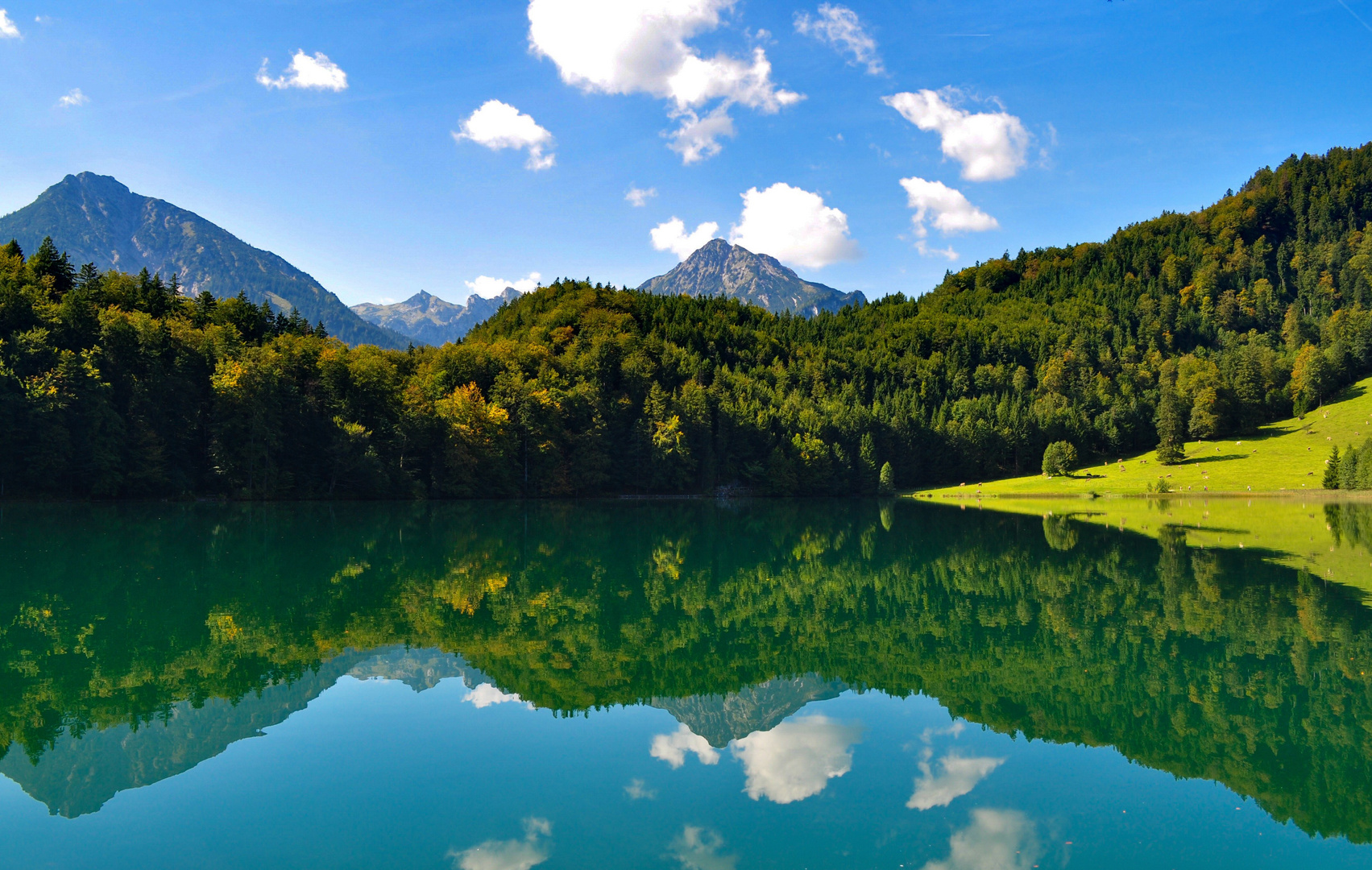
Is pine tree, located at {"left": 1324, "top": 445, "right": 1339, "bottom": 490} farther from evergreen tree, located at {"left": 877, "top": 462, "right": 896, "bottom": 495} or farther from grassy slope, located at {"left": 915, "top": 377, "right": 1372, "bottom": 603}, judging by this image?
evergreen tree, located at {"left": 877, "top": 462, "right": 896, "bottom": 495}

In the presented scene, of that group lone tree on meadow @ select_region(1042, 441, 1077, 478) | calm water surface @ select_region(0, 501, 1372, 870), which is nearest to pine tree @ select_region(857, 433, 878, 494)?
lone tree on meadow @ select_region(1042, 441, 1077, 478)

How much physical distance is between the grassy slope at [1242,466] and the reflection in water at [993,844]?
304 feet

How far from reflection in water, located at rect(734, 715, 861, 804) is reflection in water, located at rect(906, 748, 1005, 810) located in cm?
103

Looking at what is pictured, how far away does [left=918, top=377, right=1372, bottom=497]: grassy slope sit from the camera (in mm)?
85625

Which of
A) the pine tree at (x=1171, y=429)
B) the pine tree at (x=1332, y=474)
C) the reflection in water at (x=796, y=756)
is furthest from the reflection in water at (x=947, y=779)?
the pine tree at (x=1171, y=429)

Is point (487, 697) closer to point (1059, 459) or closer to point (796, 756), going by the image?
point (796, 756)

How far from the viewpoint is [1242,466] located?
90.7 meters

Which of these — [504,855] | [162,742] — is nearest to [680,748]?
[504,855]

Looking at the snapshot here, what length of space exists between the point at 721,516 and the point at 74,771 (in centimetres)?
5603

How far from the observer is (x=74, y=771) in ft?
30.7

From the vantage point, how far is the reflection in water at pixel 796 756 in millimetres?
9541

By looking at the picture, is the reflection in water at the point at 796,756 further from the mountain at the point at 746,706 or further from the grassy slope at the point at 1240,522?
the grassy slope at the point at 1240,522

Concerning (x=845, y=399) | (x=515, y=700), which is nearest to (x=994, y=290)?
(x=845, y=399)

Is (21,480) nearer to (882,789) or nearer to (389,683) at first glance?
(389,683)
